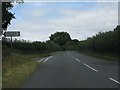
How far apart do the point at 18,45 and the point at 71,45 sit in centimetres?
13382

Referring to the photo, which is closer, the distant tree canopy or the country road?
the country road

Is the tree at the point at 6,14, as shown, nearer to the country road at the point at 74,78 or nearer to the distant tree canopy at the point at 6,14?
the distant tree canopy at the point at 6,14

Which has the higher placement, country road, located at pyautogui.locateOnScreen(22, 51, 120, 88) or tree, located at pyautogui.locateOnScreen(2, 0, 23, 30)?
tree, located at pyautogui.locateOnScreen(2, 0, 23, 30)

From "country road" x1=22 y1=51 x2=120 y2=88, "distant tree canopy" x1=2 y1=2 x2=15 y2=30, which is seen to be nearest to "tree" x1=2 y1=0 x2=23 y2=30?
"distant tree canopy" x1=2 y1=2 x2=15 y2=30

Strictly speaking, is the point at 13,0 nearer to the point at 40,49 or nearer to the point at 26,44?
the point at 26,44

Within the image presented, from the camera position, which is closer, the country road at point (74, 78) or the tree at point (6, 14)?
the country road at point (74, 78)

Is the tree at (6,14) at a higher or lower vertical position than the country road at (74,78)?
higher

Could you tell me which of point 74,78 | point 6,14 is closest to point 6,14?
point 6,14

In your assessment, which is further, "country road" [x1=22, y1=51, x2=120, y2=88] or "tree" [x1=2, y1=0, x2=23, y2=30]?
"tree" [x1=2, y1=0, x2=23, y2=30]

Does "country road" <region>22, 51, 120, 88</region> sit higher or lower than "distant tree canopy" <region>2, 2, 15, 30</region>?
lower

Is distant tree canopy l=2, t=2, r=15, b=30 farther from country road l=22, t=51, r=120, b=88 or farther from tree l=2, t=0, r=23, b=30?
country road l=22, t=51, r=120, b=88

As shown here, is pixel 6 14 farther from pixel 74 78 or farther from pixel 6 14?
pixel 74 78

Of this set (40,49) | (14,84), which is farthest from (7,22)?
(40,49)

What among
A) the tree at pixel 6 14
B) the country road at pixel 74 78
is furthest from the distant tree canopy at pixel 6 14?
the country road at pixel 74 78
